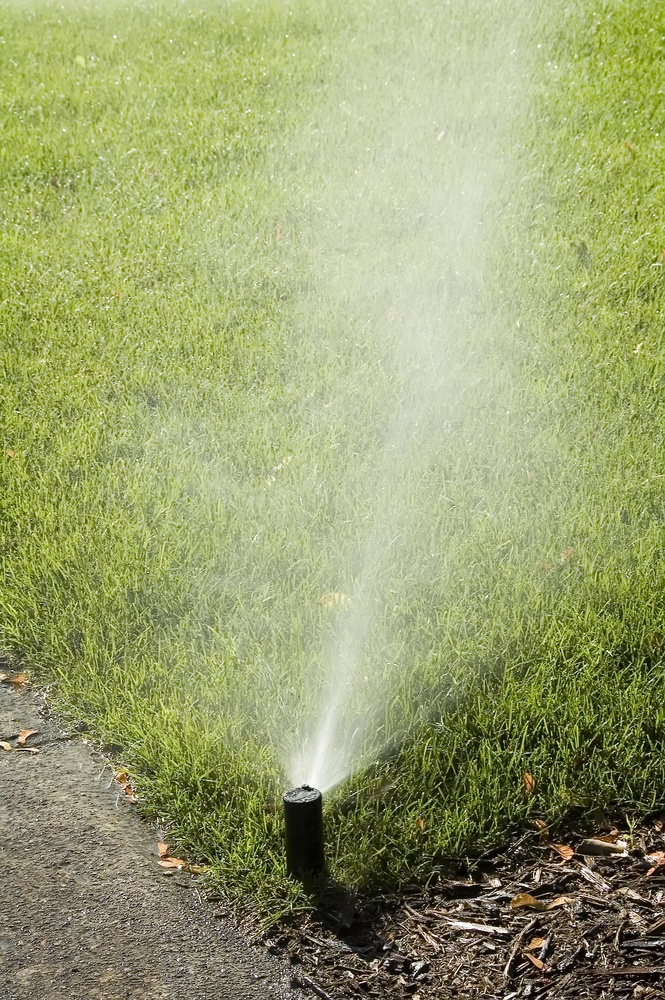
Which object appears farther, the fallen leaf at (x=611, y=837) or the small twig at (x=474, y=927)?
the fallen leaf at (x=611, y=837)

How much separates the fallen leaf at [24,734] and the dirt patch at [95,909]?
70 mm

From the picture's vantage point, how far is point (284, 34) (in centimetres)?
933

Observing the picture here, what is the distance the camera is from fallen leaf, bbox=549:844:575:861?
114 inches

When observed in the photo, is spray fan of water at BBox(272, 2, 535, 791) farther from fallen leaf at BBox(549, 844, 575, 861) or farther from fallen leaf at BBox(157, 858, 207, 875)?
fallen leaf at BBox(549, 844, 575, 861)

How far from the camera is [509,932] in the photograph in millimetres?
2684

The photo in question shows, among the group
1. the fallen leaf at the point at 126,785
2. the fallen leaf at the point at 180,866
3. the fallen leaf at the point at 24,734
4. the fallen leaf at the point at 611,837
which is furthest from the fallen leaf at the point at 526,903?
the fallen leaf at the point at 24,734

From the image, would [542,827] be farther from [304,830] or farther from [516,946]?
[304,830]

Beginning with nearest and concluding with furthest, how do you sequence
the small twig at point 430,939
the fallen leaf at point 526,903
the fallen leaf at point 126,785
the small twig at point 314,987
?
1. the small twig at point 314,987
2. the small twig at point 430,939
3. the fallen leaf at point 526,903
4. the fallen leaf at point 126,785

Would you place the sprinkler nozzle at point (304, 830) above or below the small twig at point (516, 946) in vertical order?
above

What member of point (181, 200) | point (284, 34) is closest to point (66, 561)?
point (181, 200)

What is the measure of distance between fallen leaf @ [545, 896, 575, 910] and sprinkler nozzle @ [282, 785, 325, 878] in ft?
1.74

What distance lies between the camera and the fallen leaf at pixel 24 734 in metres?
3.37

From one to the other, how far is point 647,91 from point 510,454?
4052 mm

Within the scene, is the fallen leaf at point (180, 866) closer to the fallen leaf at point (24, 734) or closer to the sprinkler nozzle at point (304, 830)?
the sprinkler nozzle at point (304, 830)
